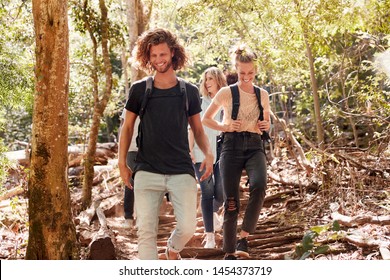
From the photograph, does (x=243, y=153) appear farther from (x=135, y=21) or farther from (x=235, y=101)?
(x=135, y=21)

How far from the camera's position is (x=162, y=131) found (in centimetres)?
444

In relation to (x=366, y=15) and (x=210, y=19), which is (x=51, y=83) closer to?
(x=366, y=15)

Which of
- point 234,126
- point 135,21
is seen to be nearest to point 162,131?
point 234,126

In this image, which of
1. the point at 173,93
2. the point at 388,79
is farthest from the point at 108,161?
the point at 173,93

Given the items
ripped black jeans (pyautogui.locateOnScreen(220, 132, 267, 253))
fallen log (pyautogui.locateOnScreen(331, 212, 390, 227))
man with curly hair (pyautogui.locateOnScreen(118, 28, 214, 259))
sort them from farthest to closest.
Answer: fallen log (pyautogui.locateOnScreen(331, 212, 390, 227)) → ripped black jeans (pyautogui.locateOnScreen(220, 132, 267, 253)) → man with curly hair (pyautogui.locateOnScreen(118, 28, 214, 259))

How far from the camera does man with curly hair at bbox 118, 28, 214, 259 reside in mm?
4418

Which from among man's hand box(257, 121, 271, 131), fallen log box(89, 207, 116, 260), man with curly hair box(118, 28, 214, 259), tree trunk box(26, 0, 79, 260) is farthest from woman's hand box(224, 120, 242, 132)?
fallen log box(89, 207, 116, 260)

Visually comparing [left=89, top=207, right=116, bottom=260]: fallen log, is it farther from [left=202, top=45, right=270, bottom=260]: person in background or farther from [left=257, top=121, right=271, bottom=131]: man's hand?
[left=257, top=121, right=271, bottom=131]: man's hand

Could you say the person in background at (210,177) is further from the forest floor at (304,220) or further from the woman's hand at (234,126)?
the woman's hand at (234,126)

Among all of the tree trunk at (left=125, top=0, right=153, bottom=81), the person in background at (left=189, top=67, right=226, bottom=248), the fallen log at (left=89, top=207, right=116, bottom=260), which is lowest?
the fallen log at (left=89, top=207, right=116, bottom=260)

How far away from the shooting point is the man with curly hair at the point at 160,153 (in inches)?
174

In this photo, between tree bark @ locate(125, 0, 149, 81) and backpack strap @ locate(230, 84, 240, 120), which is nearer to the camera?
backpack strap @ locate(230, 84, 240, 120)

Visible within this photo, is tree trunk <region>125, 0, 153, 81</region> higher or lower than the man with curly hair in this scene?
higher
